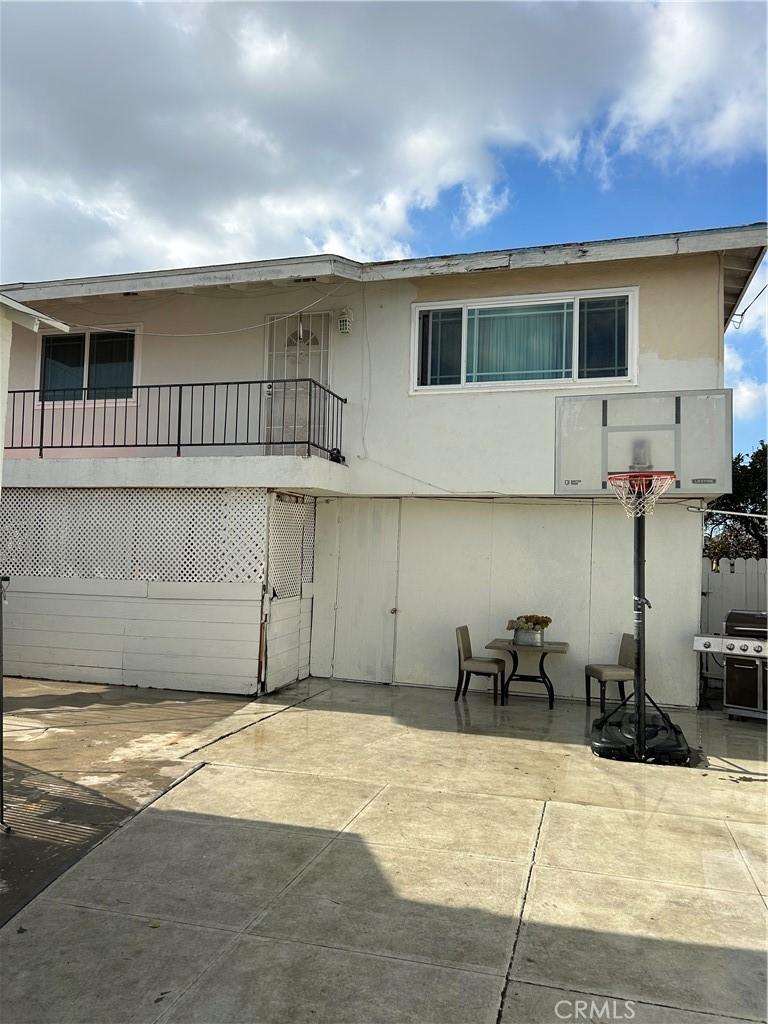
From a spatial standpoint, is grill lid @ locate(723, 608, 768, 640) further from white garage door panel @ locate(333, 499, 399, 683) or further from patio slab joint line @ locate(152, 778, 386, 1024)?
patio slab joint line @ locate(152, 778, 386, 1024)

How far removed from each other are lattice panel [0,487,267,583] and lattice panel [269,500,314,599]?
22cm

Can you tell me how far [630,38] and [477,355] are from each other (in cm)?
369

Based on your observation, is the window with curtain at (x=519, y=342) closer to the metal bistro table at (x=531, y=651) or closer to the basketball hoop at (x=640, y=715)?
the basketball hoop at (x=640, y=715)

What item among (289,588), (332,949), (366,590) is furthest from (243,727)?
(332,949)

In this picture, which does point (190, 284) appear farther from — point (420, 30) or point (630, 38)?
point (630, 38)

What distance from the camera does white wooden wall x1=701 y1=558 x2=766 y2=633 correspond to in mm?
10438

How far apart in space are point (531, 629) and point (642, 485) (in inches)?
95.7

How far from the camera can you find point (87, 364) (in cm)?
1093

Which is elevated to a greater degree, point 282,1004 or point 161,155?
point 161,155

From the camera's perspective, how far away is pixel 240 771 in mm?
5945

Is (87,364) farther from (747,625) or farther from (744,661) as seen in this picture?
(744,661)

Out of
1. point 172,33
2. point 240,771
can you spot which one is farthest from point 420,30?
point 240,771

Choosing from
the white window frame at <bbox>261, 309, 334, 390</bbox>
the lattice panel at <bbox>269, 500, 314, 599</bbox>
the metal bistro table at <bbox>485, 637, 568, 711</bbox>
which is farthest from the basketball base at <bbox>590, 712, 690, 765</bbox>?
the white window frame at <bbox>261, 309, 334, 390</bbox>

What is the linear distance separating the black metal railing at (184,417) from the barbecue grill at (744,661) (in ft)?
17.0
